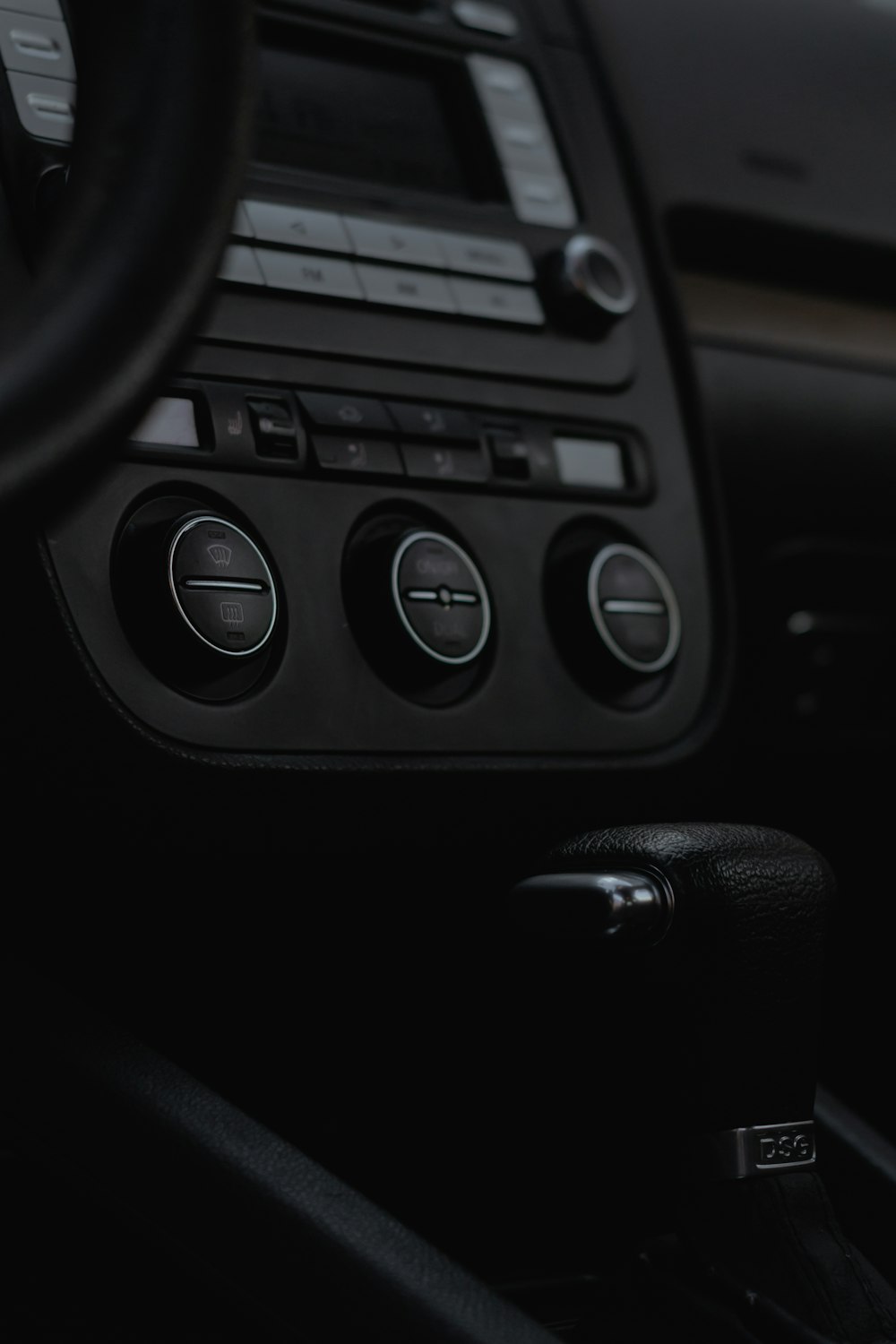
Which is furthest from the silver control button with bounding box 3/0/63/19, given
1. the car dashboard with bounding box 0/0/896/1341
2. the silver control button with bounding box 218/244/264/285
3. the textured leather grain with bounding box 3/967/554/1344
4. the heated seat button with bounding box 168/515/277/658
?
the textured leather grain with bounding box 3/967/554/1344

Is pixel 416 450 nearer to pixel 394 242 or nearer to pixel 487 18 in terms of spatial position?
pixel 394 242

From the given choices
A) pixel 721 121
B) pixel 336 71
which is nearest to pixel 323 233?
pixel 336 71

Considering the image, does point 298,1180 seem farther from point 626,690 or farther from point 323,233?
point 323,233

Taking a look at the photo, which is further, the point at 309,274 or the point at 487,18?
the point at 487,18

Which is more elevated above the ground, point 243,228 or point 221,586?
point 243,228

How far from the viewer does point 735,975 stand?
1.57 ft

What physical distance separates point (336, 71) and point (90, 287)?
405 millimetres

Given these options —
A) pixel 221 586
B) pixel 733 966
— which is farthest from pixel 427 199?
pixel 733 966

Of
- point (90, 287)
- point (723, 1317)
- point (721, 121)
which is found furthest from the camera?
point (721, 121)

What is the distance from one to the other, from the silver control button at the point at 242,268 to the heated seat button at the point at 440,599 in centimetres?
12

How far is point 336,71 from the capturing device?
700 millimetres

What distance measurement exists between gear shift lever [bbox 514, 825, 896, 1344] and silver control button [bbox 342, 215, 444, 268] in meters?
0.29

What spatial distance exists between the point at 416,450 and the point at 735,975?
0.85ft

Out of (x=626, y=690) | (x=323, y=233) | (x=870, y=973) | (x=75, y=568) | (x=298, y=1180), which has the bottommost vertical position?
(x=870, y=973)
